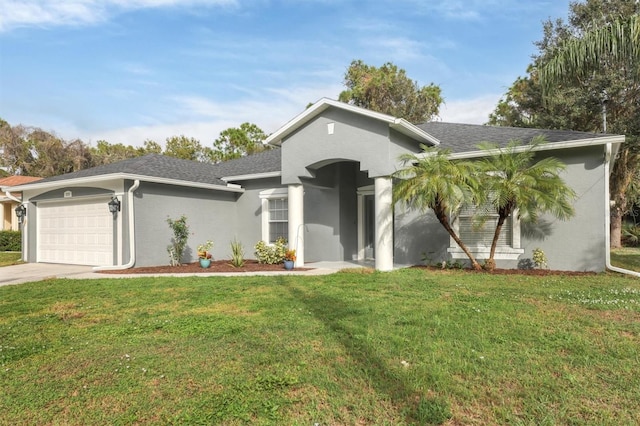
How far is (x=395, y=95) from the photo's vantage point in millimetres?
31906

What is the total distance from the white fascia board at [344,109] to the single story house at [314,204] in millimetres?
32

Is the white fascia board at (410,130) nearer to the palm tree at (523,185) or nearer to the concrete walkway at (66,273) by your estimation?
the palm tree at (523,185)

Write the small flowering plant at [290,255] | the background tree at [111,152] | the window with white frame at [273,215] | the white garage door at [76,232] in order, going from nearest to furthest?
the small flowering plant at [290,255]
the white garage door at [76,232]
the window with white frame at [273,215]
the background tree at [111,152]

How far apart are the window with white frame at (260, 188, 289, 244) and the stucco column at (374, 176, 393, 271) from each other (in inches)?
172

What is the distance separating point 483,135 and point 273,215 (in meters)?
7.42

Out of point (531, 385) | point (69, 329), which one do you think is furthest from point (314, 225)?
point (531, 385)

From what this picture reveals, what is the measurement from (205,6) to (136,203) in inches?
235

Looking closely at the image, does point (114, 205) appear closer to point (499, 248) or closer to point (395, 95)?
point (499, 248)

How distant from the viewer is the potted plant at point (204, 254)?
38.5 ft

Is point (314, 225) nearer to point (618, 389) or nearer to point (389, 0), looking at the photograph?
point (389, 0)

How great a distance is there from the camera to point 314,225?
1306 cm

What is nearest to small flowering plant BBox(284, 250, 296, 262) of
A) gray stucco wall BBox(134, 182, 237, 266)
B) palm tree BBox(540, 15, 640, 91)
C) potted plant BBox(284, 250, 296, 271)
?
potted plant BBox(284, 250, 296, 271)

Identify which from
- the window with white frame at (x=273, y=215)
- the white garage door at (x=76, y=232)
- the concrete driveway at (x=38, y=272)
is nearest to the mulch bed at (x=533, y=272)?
the window with white frame at (x=273, y=215)

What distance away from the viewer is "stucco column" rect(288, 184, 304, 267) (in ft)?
38.2
